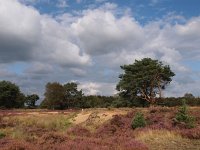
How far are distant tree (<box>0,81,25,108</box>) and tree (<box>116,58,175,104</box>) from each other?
40005 mm

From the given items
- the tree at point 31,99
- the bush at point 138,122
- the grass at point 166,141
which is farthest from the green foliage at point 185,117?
the tree at point 31,99

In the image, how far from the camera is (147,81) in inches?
3297

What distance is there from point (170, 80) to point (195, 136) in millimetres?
61492

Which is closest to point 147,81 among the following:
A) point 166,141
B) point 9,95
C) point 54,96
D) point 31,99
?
point 54,96

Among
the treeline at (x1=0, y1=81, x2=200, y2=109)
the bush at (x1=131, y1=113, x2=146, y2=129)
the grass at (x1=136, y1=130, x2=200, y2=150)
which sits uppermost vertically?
the treeline at (x1=0, y1=81, x2=200, y2=109)

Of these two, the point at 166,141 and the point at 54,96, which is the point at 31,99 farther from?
Result: the point at 166,141

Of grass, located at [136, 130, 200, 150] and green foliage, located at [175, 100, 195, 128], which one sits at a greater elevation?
green foliage, located at [175, 100, 195, 128]

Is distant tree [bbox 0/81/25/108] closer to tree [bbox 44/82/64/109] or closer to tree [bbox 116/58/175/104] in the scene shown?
tree [bbox 44/82/64/109]

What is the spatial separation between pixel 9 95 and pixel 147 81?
4723 centimetres

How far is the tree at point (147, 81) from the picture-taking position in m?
83.4

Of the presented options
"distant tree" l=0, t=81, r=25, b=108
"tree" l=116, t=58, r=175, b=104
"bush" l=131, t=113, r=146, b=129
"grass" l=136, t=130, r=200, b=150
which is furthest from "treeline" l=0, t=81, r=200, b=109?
"grass" l=136, t=130, r=200, b=150

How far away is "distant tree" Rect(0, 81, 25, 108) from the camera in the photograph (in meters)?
113

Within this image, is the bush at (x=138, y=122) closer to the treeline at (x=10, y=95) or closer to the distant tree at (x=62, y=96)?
the distant tree at (x=62, y=96)

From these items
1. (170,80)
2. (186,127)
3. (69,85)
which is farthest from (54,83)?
(186,127)
